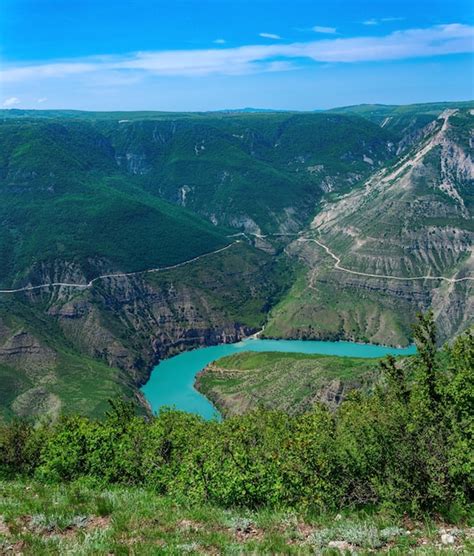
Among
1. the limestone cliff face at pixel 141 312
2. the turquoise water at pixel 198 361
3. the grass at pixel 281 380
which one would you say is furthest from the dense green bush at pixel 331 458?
the limestone cliff face at pixel 141 312

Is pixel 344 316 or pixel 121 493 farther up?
pixel 121 493

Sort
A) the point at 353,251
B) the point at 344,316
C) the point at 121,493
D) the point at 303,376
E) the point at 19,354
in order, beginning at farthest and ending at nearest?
the point at 353,251 → the point at 344,316 → the point at 19,354 → the point at 303,376 → the point at 121,493

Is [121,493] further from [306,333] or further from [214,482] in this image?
[306,333]

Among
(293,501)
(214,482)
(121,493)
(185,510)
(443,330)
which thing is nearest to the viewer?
(185,510)

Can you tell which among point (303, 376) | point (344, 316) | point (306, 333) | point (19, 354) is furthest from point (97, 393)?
point (344, 316)

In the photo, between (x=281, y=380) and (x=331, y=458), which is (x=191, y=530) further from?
(x=281, y=380)

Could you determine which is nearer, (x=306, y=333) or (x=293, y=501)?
(x=293, y=501)

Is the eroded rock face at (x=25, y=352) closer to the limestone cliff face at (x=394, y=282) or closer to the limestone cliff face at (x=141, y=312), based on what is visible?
the limestone cliff face at (x=141, y=312)
